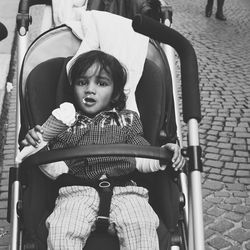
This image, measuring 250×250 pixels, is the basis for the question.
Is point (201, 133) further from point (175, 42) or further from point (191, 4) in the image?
point (191, 4)

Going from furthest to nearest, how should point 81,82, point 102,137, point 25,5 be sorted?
point 25,5 → point 81,82 → point 102,137

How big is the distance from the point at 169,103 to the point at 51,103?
633mm

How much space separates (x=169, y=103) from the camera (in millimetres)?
2834

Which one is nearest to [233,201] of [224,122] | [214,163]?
[214,163]

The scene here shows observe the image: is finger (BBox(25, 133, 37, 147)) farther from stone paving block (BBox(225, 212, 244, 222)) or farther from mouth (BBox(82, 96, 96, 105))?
stone paving block (BBox(225, 212, 244, 222))

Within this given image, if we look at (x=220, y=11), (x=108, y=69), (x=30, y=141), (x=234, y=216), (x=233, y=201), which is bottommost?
(x=234, y=216)

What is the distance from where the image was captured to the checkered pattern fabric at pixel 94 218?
2.20m

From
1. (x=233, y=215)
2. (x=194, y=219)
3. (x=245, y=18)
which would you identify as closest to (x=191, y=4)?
(x=245, y=18)

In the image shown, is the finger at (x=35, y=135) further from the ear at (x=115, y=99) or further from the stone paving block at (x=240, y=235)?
the stone paving block at (x=240, y=235)

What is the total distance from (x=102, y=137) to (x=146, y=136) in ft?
0.86

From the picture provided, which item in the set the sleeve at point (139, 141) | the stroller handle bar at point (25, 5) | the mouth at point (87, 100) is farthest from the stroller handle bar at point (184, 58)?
the stroller handle bar at point (25, 5)

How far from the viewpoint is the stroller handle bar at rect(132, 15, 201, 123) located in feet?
7.24

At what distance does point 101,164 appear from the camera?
255cm

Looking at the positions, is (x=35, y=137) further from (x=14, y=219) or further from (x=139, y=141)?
(x=139, y=141)
